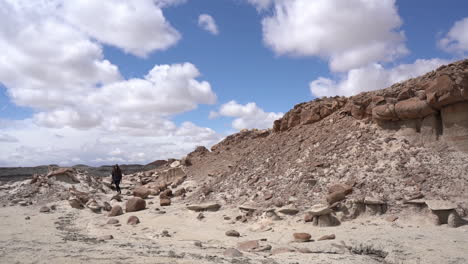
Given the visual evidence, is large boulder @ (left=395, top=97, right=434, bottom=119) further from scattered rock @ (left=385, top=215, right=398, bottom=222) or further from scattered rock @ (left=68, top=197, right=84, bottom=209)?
scattered rock @ (left=68, top=197, right=84, bottom=209)

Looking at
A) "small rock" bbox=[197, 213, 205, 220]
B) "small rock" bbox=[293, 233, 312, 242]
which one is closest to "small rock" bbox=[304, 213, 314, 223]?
"small rock" bbox=[293, 233, 312, 242]

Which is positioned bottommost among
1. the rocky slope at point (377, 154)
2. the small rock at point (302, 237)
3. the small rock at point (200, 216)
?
the small rock at point (302, 237)

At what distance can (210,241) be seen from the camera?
757 centimetres

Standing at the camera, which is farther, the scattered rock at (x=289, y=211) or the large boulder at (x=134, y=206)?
the large boulder at (x=134, y=206)

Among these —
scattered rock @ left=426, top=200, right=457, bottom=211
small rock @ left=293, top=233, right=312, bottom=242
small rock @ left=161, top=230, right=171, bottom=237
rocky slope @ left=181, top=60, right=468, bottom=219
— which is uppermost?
rocky slope @ left=181, top=60, right=468, bottom=219

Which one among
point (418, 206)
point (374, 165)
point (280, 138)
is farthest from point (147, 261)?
point (280, 138)

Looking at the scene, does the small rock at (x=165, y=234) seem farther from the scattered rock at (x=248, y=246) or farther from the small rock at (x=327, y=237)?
the small rock at (x=327, y=237)

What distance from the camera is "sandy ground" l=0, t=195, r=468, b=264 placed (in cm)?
555

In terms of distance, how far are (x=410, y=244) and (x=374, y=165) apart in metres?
3.41

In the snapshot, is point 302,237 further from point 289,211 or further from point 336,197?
point 336,197

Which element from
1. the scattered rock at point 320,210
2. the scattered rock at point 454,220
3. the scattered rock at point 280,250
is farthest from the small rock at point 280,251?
the scattered rock at point 454,220

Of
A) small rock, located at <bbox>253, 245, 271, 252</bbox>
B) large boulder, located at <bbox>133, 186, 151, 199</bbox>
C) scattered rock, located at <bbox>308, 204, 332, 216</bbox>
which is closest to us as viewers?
small rock, located at <bbox>253, 245, 271, 252</bbox>

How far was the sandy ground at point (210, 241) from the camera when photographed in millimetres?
5555

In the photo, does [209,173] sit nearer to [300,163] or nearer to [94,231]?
[300,163]
